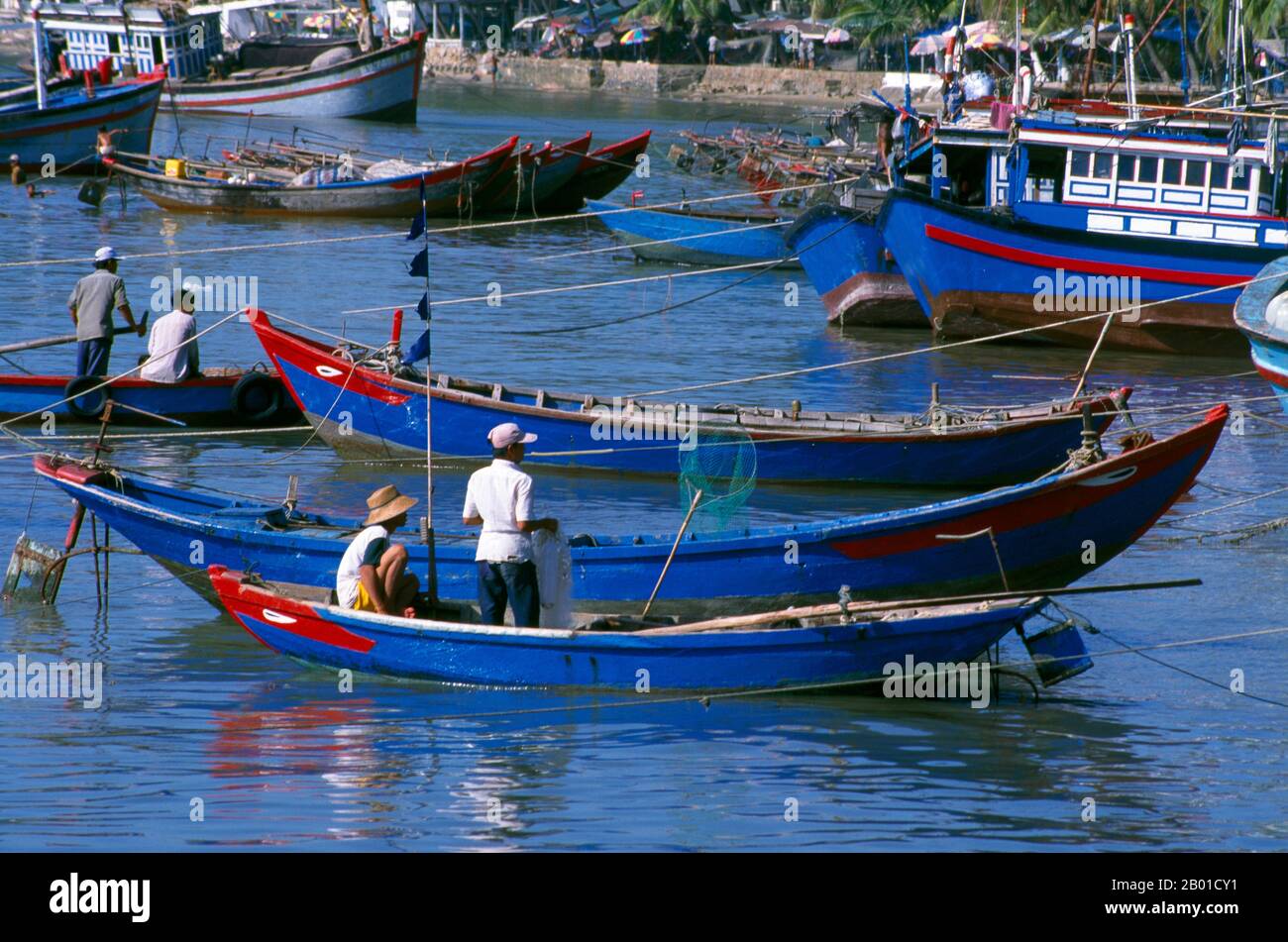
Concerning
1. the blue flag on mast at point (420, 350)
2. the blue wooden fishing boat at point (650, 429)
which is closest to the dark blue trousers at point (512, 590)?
the blue flag on mast at point (420, 350)

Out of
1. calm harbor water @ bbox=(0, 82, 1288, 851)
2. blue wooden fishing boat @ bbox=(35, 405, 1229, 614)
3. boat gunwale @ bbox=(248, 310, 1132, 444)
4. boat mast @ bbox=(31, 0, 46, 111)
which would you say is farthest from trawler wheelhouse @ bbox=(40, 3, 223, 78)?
blue wooden fishing boat @ bbox=(35, 405, 1229, 614)

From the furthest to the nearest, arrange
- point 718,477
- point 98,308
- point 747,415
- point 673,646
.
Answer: point 98,308 < point 747,415 < point 718,477 < point 673,646

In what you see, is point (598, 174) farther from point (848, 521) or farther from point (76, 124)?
point (848, 521)

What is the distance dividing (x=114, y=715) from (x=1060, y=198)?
1651cm

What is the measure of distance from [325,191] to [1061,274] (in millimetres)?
17331

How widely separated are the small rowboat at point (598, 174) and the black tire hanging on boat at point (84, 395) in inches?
754

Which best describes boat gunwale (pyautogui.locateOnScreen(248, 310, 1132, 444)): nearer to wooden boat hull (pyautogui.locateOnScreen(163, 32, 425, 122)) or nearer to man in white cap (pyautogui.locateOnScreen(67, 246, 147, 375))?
man in white cap (pyautogui.locateOnScreen(67, 246, 147, 375))

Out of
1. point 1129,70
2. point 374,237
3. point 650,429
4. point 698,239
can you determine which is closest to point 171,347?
point 650,429

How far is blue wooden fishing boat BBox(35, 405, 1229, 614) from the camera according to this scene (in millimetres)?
10836

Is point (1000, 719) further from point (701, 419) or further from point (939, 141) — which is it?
point (939, 141)

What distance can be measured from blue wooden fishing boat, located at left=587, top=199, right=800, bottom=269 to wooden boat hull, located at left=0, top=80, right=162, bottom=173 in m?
15.6

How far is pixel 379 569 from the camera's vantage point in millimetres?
10047

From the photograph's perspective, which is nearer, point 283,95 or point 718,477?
point 718,477
